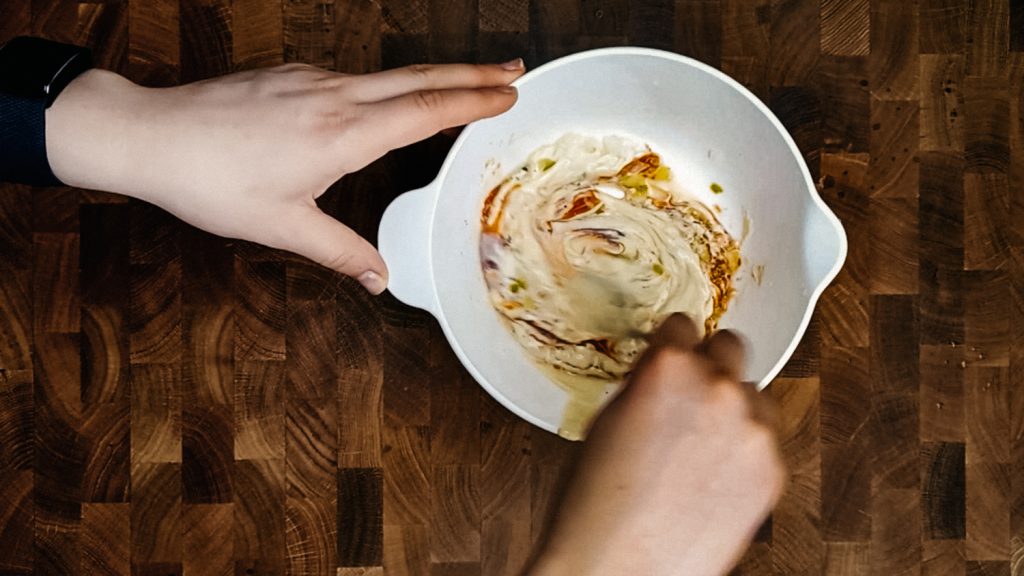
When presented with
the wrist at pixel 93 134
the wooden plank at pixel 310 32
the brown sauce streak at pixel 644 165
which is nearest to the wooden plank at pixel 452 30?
the wooden plank at pixel 310 32

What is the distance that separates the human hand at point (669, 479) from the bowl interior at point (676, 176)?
0.24 metres

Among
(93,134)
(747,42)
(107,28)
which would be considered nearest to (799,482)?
(747,42)

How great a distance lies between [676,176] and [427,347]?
365mm

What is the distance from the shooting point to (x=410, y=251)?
2.75 feet

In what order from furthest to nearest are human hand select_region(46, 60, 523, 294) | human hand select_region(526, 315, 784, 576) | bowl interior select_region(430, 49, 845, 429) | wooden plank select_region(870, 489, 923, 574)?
wooden plank select_region(870, 489, 923, 574) → bowl interior select_region(430, 49, 845, 429) → human hand select_region(46, 60, 523, 294) → human hand select_region(526, 315, 784, 576)

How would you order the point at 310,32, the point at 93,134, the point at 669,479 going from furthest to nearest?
the point at 310,32
the point at 93,134
the point at 669,479

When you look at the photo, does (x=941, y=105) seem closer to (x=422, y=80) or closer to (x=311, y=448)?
(x=422, y=80)

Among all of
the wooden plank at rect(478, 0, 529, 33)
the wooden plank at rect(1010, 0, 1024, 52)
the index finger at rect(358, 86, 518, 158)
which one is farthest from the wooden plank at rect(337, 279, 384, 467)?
the wooden plank at rect(1010, 0, 1024, 52)

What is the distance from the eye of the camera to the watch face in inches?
29.2

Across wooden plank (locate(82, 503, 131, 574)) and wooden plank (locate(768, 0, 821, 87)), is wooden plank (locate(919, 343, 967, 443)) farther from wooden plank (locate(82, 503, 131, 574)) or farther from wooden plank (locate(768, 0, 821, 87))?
wooden plank (locate(82, 503, 131, 574))

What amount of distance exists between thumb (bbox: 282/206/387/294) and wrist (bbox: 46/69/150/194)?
0.16 m

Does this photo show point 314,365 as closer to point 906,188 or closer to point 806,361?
point 806,361

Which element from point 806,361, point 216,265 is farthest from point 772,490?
point 216,265

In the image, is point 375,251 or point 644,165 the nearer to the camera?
A: point 375,251
